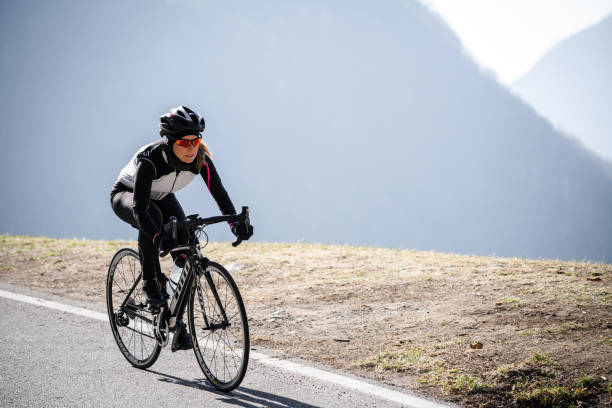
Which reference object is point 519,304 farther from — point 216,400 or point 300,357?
point 216,400

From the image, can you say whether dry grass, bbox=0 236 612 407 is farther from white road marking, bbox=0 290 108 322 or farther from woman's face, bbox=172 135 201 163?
woman's face, bbox=172 135 201 163

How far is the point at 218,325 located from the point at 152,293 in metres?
0.72

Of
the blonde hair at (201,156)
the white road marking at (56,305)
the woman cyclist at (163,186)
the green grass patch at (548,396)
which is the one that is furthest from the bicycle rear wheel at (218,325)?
the white road marking at (56,305)

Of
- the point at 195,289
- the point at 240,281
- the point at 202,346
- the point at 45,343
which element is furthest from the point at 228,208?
the point at 240,281

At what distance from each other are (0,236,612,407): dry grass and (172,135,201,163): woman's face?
216 centimetres

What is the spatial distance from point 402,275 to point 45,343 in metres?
4.71

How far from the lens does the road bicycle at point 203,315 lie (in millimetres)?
4229

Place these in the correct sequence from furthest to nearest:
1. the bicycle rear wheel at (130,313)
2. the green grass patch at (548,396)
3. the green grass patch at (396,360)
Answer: the bicycle rear wheel at (130,313)
the green grass patch at (396,360)
the green grass patch at (548,396)

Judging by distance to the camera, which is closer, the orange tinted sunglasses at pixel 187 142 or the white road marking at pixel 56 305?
the orange tinted sunglasses at pixel 187 142

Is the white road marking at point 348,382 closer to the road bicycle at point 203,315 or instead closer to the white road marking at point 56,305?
the road bicycle at point 203,315

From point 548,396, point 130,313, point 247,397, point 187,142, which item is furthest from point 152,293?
point 548,396

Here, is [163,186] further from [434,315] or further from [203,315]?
[434,315]

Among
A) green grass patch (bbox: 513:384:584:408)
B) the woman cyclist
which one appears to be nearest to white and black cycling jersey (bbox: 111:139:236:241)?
the woman cyclist

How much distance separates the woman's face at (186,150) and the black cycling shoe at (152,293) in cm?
109
